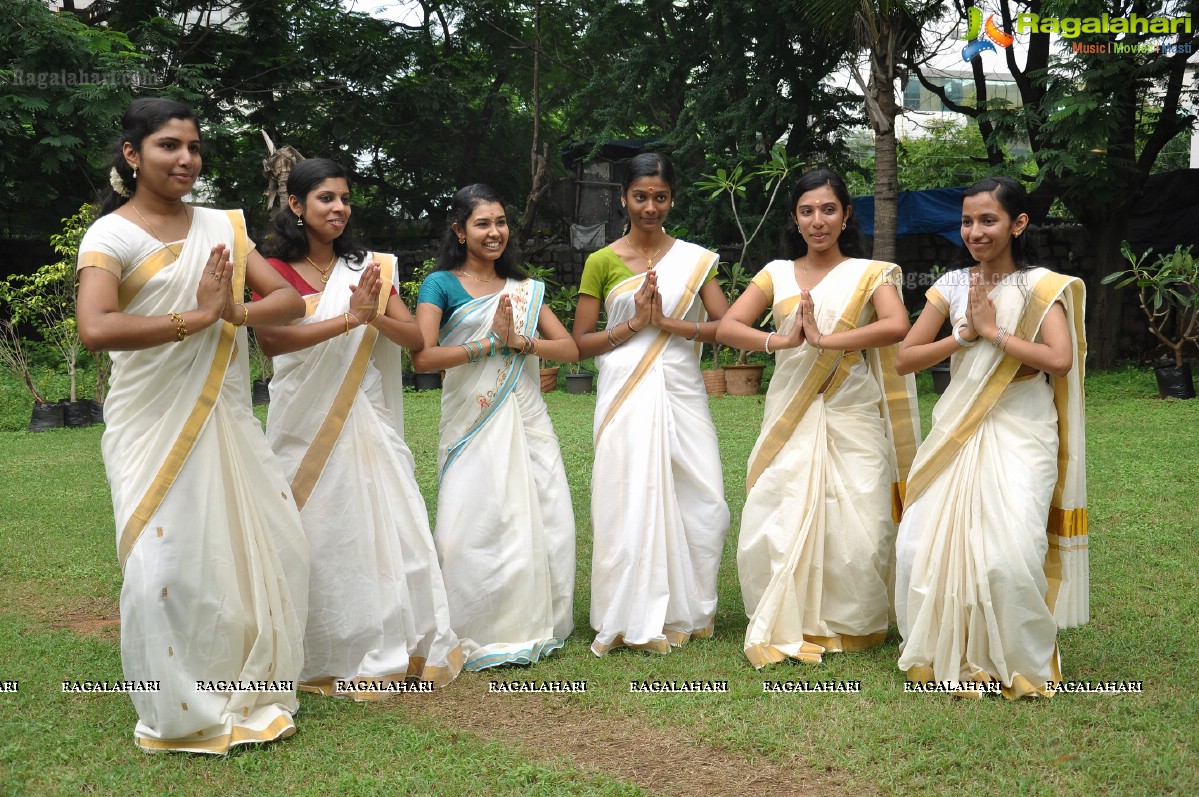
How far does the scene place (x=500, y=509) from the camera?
16.2 feet

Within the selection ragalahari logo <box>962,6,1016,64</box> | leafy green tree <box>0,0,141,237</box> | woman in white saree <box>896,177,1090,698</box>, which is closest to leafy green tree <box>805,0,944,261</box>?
ragalahari logo <box>962,6,1016,64</box>

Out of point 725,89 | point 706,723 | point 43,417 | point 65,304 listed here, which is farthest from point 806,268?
point 725,89

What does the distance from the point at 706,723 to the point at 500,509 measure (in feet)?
4.49

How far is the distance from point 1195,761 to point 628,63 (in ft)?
54.2

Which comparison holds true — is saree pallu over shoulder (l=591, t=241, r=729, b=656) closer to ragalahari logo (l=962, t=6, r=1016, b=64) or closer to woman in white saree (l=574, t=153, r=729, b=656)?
woman in white saree (l=574, t=153, r=729, b=656)

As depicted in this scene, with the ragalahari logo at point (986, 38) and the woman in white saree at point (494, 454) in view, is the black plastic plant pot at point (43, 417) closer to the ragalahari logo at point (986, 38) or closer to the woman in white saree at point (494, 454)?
the woman in white saree at point (494, 454)

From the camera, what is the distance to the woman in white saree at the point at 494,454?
4.91m

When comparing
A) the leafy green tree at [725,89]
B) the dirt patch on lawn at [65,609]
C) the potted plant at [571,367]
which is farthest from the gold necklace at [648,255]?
the leafy green tree at [725,89]

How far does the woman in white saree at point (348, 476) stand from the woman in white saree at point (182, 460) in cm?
40

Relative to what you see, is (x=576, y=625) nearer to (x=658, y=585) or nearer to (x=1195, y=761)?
(x=658, y=585)

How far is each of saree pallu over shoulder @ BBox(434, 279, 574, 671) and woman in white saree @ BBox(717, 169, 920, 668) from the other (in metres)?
0.90

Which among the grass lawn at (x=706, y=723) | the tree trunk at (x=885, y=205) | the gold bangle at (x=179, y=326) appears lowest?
the grass lawn at (x=706, y=723)

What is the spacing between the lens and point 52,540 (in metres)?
7.44

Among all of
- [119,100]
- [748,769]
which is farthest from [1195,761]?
[119,100]
